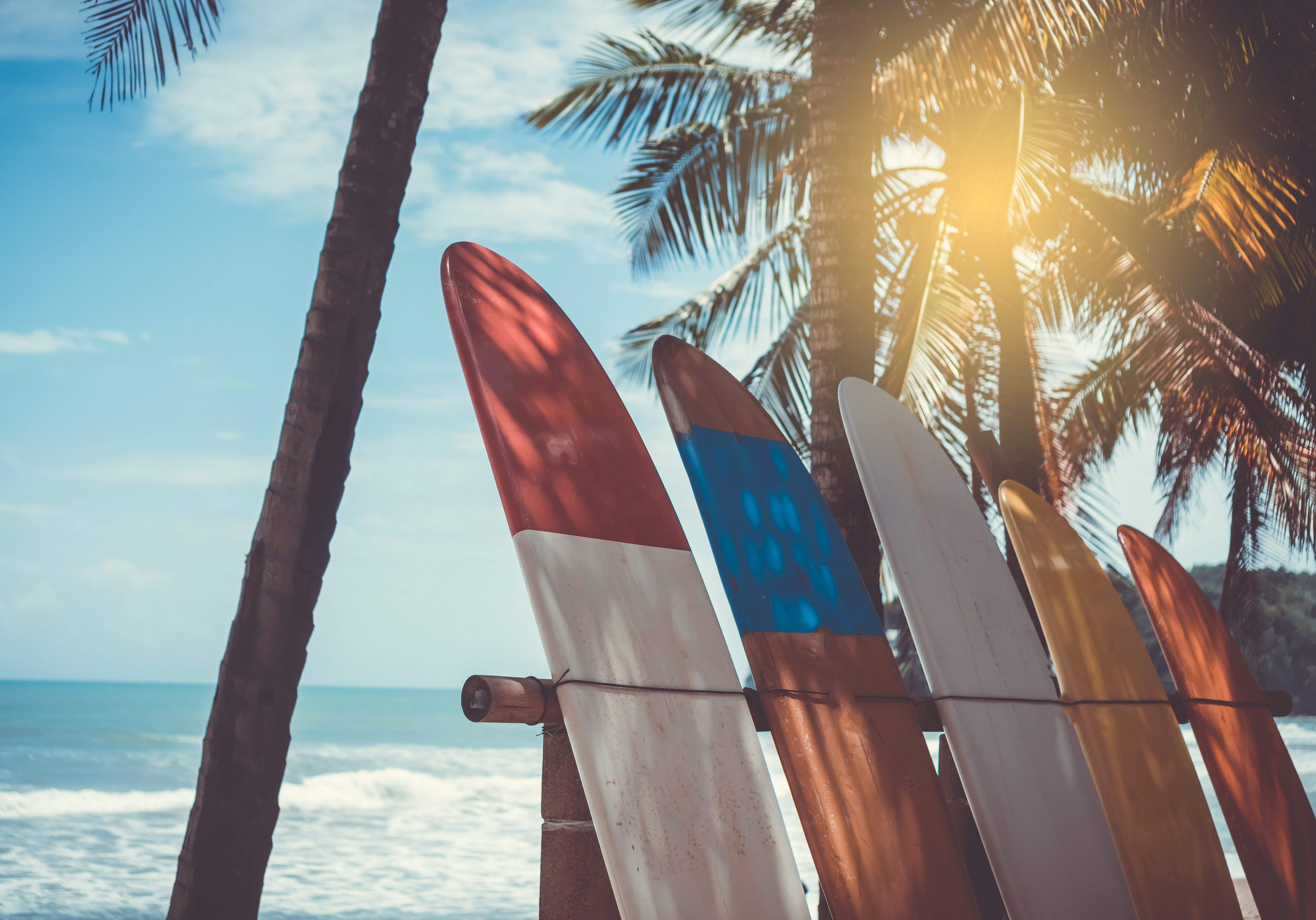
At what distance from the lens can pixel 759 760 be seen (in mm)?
1846

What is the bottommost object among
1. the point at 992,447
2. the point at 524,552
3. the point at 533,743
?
the point at 533,743

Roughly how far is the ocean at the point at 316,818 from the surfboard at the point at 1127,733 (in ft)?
9.13

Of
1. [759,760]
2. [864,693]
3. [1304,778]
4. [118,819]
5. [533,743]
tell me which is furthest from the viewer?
[533,743]

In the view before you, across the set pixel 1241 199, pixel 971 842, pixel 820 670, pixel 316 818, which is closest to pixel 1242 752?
pixel 971 842

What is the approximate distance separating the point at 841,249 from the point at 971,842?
2.08 meters

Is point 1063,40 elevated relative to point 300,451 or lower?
elevated

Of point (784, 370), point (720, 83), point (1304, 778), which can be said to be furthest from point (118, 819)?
point (1304, 778)

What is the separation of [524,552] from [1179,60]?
479 cm

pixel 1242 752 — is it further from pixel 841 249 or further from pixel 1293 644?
pixel 1293 644

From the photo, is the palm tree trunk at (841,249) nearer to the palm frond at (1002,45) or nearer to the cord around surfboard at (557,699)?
the palm frond at (1002,45)

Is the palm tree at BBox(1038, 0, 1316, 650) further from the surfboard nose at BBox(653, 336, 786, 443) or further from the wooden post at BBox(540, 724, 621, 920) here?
the wooden post at BBox(540, 724, 621, 920)

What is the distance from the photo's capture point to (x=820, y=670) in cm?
202

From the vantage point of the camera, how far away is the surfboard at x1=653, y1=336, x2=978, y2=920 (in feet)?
6.20

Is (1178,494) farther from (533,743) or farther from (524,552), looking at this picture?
(533,743)
